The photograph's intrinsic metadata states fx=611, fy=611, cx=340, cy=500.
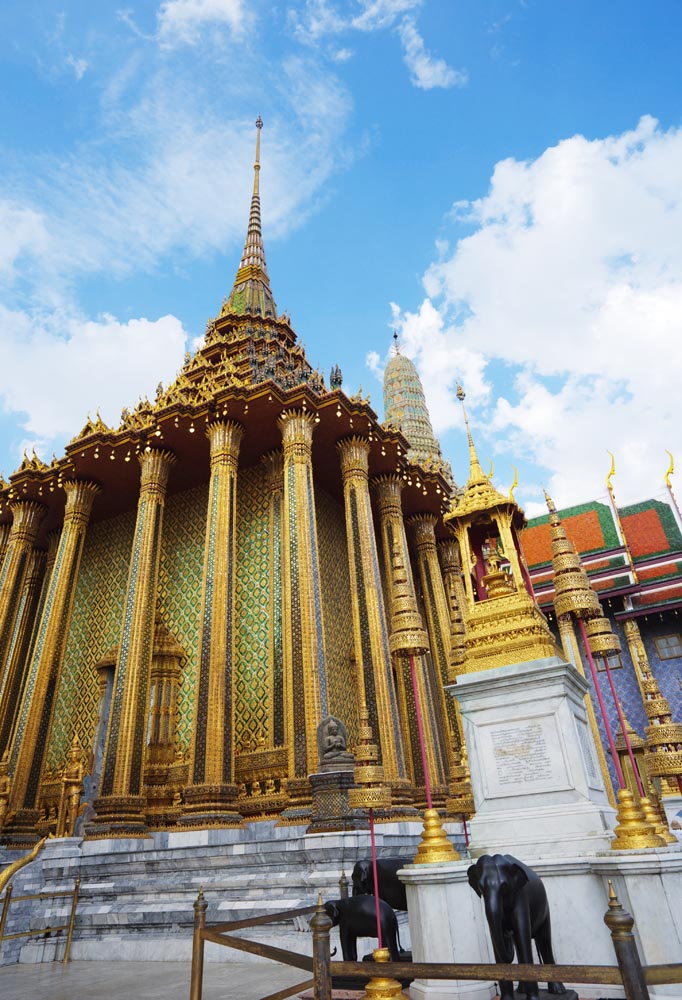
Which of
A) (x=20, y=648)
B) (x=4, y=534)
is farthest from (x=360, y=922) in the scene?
(x=4, y=534)

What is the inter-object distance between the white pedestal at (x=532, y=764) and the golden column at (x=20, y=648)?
1459 centimetres

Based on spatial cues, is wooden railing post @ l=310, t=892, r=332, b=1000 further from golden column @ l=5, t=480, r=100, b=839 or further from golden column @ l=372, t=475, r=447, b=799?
golden column @ l=5, t=480, r=100, b=839

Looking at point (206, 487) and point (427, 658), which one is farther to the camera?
point (427, 658)

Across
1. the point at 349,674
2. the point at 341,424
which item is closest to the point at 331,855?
the point at 349,674

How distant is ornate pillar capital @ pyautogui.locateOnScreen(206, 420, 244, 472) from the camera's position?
586 inches

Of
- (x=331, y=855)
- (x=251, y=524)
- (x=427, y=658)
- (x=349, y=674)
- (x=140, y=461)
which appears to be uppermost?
(x=140, y=461)

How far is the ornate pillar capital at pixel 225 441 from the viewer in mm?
14891

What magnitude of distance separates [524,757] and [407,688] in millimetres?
11780

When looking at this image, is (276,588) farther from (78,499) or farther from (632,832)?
(632,832)

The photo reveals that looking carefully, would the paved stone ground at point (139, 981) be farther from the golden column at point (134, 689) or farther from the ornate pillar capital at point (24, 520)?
the ornate pillar capital at point (24, 520)

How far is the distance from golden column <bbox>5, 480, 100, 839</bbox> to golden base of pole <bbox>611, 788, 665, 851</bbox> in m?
13.5

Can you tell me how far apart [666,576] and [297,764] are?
674 inches

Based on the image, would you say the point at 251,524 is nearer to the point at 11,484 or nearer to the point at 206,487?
the point at 206,487

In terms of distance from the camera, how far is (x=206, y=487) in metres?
18.1
